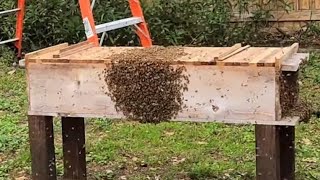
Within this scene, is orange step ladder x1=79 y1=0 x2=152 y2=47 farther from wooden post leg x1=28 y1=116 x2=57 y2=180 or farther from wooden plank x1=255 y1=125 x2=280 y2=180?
wooden plank x1=255 y1=125 x2=280 y2=180

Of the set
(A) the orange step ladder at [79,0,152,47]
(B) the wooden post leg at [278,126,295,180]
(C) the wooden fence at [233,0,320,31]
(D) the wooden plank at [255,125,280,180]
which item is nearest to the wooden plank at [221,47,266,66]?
(D) the wooden plank at [255,125,280,180]

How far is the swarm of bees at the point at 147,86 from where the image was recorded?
3.83m

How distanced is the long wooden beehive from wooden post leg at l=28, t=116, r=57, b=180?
9 cm

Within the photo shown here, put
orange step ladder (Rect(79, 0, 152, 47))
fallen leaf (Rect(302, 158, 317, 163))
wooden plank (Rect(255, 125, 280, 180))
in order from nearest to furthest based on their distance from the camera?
1. wooden plank (Rect(255, 125, 280, 180))
2. fallen leaf (Rect(302, 158, 317, 163))
3. orange step ladder (Rect(79, 0, 152, 47))

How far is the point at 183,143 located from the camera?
5.70 meters

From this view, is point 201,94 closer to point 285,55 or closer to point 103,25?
point 285,55

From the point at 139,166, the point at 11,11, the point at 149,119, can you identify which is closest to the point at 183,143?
the point at 139,166

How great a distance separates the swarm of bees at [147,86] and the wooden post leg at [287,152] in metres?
0.73

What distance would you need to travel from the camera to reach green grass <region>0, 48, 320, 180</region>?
494 cm

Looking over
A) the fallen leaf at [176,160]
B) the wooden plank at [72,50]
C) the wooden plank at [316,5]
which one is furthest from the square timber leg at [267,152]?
the wooden plank at [316,5]

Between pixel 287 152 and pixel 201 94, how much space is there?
797mm

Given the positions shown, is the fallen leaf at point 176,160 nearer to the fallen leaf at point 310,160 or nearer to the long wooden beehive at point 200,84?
the fallen leaf at point 310,160

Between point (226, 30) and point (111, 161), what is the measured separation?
4756 mm

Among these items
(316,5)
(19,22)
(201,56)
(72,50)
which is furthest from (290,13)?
(201,56)
